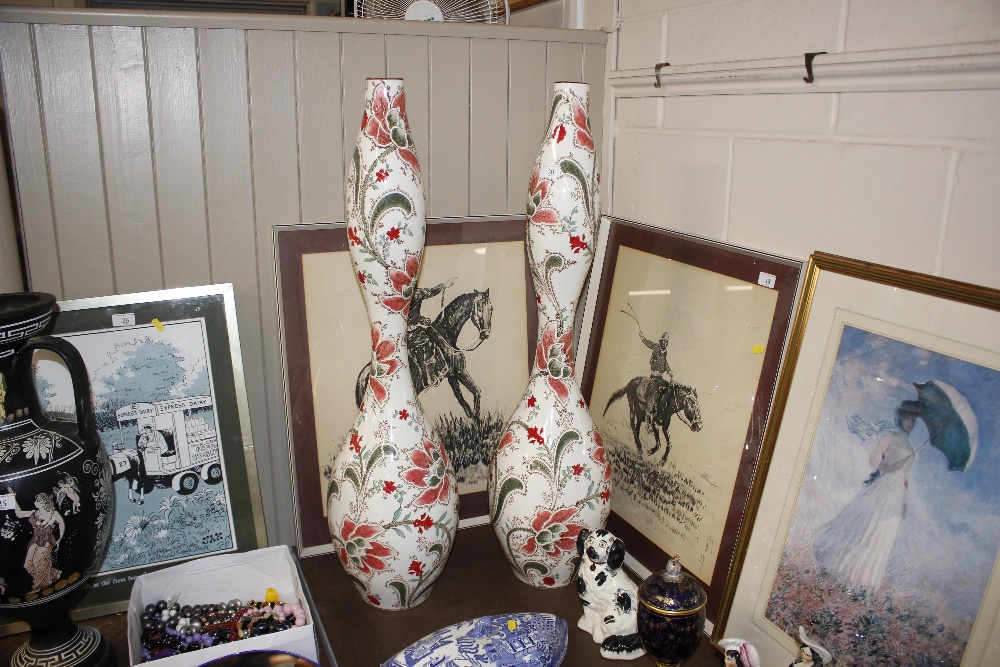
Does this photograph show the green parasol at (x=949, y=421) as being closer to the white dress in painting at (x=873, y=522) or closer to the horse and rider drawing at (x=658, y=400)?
the white dress in painting at (x=873, y=522)

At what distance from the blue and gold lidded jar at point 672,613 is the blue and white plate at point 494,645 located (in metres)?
0.13

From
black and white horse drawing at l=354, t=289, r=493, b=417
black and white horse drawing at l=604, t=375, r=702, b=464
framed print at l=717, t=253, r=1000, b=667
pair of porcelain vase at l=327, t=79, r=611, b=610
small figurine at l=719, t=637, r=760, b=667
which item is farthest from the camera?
black and white horse drawing at l=354, t=289, r=493, b=417

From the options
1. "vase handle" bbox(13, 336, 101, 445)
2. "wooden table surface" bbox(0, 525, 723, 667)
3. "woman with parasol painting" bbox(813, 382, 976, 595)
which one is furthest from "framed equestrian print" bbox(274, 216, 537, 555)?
"woman with parasol painting" bbox(813, 382, 976, 595)

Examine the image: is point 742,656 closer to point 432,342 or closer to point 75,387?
point 432,342

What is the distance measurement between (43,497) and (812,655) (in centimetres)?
99

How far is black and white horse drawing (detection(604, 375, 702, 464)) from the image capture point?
3.98 ft

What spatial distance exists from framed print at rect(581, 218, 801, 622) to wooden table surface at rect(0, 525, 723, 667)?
0.56 ft

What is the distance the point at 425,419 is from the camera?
1198mm

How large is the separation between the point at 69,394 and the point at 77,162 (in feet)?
1.22

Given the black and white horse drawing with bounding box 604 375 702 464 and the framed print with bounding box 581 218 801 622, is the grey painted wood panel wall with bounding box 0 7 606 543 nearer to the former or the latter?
the framed print with bounding box 581 218 801 622

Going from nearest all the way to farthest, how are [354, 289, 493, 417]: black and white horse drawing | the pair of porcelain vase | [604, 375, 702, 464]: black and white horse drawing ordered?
the pair of porcelain vase → [604, 375, 702, 464]: black and white horse drawing → [354, 289, 493, 417]: black and white horse drawing

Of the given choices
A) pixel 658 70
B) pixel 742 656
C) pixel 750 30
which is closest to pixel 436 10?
pixel 658 70

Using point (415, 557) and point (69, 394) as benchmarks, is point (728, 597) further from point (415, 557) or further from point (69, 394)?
point (69, 394)

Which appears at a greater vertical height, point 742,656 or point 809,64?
point 809,64
